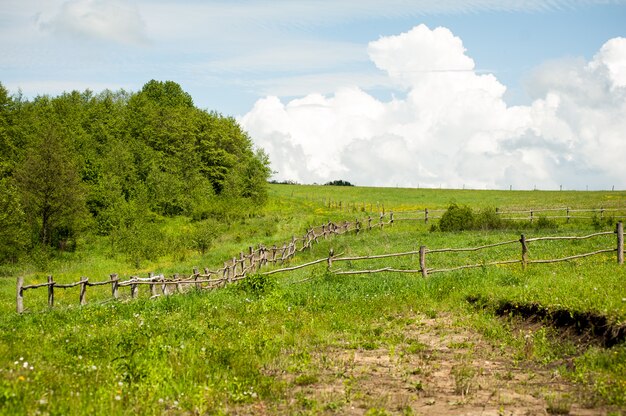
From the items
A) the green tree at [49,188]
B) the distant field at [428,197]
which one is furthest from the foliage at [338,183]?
the green tree at [49,188]

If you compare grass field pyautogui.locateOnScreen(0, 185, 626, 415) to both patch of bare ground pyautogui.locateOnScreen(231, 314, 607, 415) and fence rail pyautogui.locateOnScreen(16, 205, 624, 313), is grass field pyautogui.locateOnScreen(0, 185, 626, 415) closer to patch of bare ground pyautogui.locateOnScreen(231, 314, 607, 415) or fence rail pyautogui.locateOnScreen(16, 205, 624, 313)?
patch of bare ground pyautogui.locateOnScreen(231, 314, 607, 415)

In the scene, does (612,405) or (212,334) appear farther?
(212,334)

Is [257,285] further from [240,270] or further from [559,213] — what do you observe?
[559,213]

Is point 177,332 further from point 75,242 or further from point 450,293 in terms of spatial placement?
point 75,242

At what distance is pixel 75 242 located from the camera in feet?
162

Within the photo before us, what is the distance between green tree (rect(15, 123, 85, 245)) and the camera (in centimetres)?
4556

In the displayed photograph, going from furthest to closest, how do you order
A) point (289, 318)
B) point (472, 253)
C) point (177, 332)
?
1. point (472, 253)
2. point (289, 318)
3. point (177, 332)

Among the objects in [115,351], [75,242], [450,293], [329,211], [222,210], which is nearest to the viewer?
[115,351]

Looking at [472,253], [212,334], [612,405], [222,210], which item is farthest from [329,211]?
[612,405]

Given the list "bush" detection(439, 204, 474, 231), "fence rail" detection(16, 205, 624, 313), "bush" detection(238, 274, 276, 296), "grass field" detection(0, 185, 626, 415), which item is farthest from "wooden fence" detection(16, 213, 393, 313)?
"bush" detection(439, 204, 474, 231)

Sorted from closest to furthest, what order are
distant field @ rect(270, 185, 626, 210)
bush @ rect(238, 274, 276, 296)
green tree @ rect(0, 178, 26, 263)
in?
1. bush @ rect(238, 274, 276, 296)
2. green tree @ rect(0, 178, 26, 263)
3. distant field @ rect(270, 185, 626, 210)

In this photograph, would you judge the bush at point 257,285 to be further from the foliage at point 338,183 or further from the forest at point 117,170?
the foliage at point 338,183

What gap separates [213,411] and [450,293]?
957 centimetres

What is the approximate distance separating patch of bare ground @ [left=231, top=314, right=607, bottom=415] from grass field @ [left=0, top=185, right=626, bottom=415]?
31 millimetres
